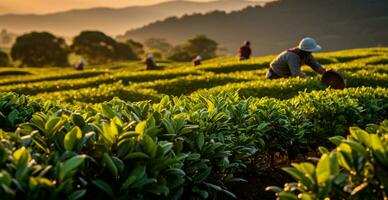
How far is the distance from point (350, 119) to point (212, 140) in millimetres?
3358

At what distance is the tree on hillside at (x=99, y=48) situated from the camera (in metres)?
93.7

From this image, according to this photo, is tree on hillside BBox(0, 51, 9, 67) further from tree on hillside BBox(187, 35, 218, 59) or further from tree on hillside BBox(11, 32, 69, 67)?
tree on hillside BBox(187, 35, 218, 59)

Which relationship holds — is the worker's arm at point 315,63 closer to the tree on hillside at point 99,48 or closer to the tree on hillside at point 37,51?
the tree on hillside at point 37,51

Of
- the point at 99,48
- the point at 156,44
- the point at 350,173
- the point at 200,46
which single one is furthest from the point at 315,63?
the point at 156,44

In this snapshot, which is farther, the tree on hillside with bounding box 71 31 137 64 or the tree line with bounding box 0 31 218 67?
the tree on hillside with bounding box 71 31 137 64

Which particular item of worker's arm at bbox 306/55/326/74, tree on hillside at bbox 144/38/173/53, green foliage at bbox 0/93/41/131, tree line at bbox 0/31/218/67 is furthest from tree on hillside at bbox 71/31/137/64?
tree on hillside at bbox 144/38/173/53

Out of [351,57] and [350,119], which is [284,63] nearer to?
[350,119]

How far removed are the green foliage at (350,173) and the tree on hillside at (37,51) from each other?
83155 mm

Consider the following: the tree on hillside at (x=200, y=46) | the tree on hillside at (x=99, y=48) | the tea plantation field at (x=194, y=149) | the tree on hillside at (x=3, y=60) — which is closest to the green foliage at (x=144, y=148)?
the tea plantation field at (x=194, y=149)

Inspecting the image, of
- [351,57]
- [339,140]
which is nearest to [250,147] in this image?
[339,140]

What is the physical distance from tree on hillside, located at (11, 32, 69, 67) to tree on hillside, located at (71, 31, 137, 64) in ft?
35.7

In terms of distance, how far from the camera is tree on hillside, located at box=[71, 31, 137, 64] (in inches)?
3688

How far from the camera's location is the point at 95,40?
9344cm

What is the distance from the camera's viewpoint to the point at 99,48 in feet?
308
